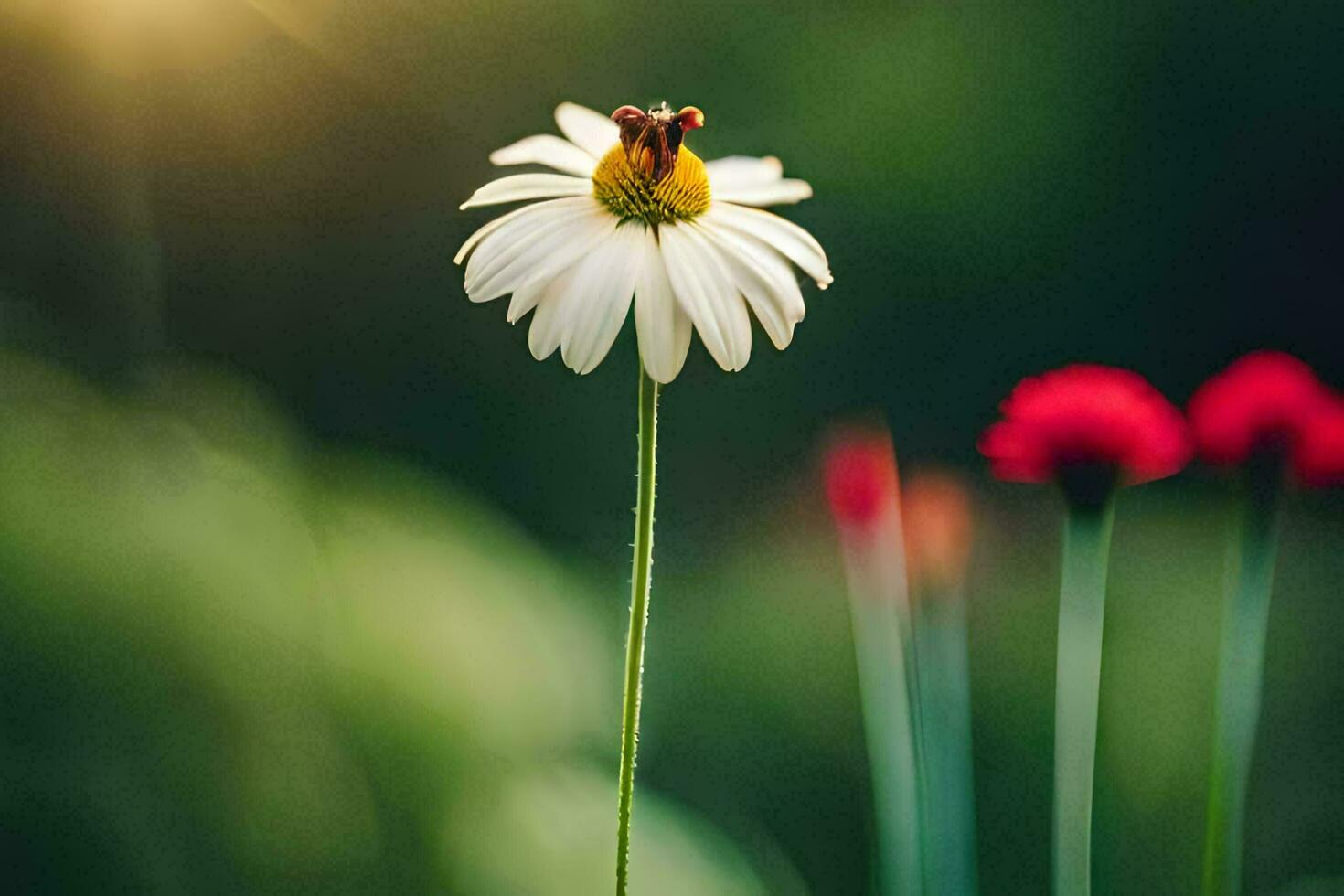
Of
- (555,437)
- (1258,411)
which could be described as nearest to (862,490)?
(1258,411)

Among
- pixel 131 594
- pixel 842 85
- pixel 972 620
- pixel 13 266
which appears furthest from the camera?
pixel 842 85

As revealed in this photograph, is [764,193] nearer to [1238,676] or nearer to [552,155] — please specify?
[552,155]

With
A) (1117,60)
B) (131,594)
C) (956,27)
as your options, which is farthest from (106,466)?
(1117,60)

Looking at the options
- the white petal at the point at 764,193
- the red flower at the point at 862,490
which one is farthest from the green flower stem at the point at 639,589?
the red flower at the point at 862,490

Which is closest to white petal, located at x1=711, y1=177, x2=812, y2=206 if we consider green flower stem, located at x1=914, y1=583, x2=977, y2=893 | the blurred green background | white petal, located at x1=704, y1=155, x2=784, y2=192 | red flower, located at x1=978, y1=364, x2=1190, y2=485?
white petal, located at x1=704, y1=155, x2=784, y2=192

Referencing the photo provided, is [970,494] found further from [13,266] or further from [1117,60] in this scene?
[13,266]
